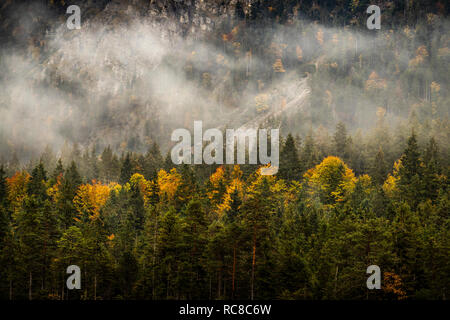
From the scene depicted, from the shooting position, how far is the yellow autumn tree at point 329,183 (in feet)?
262

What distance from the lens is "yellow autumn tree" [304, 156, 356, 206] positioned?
79.9 metres

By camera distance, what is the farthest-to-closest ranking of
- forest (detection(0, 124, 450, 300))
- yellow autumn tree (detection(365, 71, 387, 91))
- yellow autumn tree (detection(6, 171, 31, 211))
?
1. yellow autumn tree (detection(365, 71, 387, 91))
2. yellow autumn tree (detection(6, 171, 31, 211))
3. forest (detection(0, 124, 450, 300))

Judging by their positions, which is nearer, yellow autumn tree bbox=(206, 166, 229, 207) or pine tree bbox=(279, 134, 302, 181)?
yellow autumn tree bbox=(206, 166, 229, 207)

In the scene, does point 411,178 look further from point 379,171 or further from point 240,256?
point 240,256

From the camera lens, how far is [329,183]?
83375 mm

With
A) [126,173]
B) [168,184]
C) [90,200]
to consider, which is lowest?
[90,200]

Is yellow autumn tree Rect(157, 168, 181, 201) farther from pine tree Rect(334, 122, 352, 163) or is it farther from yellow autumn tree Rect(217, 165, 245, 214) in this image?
pine tree Rect(334, 122, 352, 163)

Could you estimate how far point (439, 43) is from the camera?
195 meters

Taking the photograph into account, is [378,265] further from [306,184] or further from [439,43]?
[439,43]

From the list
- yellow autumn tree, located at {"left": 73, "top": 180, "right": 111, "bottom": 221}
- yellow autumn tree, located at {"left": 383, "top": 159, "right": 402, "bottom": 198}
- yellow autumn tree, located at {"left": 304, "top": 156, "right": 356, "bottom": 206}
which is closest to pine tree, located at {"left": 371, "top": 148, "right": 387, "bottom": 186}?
yellow autumn tree, located at {"left": 383, "top": 159, "right": 402, "bottom": 198}

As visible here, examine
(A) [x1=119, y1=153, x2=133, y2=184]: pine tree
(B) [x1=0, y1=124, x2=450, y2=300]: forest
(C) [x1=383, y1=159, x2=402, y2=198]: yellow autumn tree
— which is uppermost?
(A) [x1=119, y1=153, x2=133, y2=184]: pine tree

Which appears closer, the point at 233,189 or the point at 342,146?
the point at 233,189

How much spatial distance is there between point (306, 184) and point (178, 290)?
44.7m

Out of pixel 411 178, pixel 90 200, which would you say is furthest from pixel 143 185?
pixel 411 178
